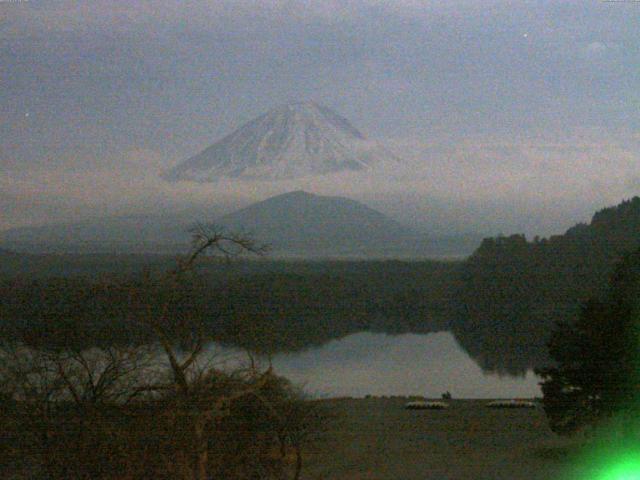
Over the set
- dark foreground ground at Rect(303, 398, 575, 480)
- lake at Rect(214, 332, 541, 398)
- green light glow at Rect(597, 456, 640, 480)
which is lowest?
lake at Rect(214, 332, 541, 398)

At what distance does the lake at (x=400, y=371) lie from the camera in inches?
773

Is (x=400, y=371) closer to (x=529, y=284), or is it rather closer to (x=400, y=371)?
(x=400, y=371)

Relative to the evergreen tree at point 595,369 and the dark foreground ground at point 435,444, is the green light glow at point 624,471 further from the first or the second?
the evergreen tree at point 595,369

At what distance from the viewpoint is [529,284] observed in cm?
3559

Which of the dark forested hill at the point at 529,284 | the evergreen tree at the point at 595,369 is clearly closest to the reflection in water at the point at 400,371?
the dark forested hill at the point at 529,284

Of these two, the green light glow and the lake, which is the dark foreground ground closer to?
the green light glow

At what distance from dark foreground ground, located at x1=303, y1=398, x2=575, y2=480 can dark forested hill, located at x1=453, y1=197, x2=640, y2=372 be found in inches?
396

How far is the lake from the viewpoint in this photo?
19.6 meters

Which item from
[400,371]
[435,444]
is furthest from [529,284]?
[435,444]

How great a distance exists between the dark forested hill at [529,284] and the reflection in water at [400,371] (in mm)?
1211

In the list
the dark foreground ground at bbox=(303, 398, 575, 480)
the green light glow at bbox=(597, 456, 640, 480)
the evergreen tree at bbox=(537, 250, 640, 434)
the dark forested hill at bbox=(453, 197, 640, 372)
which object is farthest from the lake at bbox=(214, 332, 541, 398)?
the green light glow at bbox=(597, 456, 640, 480)

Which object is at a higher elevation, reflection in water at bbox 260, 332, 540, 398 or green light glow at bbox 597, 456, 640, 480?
green light glow at bbox 597, 456, 640, 480

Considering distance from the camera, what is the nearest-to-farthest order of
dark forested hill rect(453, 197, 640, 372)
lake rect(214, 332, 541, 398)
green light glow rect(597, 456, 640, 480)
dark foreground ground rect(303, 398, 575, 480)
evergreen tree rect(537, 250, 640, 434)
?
1. green light glow rect(597, 456, 640, 480)
2. dark foreground ground rect(303, 398, 575, 480)
3. evergreen tree rect(537, 250, 640, 434)
4. lake rect(214, 332, 541, 398)
5. dark forested hill rect(453, 197, 640, 372)

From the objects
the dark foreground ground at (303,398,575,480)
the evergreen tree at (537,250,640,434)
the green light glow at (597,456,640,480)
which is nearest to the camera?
the green light glow at (597,456,640,480)
